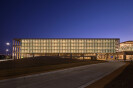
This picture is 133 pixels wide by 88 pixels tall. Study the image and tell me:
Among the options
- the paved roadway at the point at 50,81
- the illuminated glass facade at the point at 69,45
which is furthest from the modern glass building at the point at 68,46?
the paved roadway at the point at 50,81

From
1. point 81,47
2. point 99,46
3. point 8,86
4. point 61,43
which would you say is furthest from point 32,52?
point 8,86

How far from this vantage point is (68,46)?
267ft

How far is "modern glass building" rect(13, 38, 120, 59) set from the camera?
80.8m

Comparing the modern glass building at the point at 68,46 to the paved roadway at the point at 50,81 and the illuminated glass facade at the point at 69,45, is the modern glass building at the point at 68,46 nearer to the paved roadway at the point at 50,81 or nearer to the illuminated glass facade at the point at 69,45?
the illuminated glass facade at the point at 69,45

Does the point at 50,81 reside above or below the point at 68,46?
below

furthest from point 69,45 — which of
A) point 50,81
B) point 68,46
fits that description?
point 50,81

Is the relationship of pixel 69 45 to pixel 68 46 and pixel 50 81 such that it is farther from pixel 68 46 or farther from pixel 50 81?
pixel 50 81

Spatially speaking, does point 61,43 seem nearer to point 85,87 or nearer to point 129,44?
point 129,44

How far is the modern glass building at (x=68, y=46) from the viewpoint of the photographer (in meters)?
80.8

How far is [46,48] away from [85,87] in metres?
74.8

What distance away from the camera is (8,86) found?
8117 millimetres

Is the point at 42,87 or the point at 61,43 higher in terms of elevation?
the point at 61,43

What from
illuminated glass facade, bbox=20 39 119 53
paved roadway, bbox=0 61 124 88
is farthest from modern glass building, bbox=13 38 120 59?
paved roadway, bbox=0 61 124 88

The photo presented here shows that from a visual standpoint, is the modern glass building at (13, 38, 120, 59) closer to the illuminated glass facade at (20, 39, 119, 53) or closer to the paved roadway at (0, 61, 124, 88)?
the illuminated glass facade at (20, 39, 119, 53)
